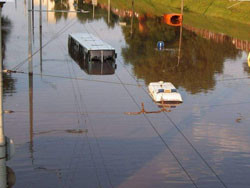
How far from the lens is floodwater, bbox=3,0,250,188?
28.2 metres

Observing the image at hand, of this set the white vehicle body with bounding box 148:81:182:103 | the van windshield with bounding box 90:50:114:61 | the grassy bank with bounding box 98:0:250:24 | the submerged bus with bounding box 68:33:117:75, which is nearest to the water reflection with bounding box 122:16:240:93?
the submerged bus with bounding box 68:33:117:75

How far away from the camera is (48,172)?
2794cm

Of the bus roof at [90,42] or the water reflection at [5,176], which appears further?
the bus roof at [90,42]

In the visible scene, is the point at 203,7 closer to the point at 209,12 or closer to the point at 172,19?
the point at 209,12

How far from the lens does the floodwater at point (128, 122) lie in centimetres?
2817

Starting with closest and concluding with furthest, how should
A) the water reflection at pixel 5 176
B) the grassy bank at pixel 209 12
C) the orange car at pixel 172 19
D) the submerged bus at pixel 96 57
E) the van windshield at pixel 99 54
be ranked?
the water reflection at pixel 5 176, the submerged bus at pixel 96 57, the van windshield at pixel 99 54, the orange car at pixel 172 19, the grassy bank at pixel 209 12

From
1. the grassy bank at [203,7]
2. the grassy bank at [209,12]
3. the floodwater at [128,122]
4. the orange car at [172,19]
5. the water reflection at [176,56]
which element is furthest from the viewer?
the grassy bank at [203,7]

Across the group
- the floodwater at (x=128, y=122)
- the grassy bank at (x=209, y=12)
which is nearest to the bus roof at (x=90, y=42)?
the floodwater at (x=128, y=122)

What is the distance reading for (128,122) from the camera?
3866cm

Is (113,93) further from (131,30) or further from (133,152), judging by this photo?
(131,30)

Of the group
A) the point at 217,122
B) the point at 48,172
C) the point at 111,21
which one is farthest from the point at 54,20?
the point at 48,172

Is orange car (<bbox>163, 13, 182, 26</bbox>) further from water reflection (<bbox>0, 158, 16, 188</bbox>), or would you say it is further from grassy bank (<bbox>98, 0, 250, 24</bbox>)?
water reflection (<bbox>0, 158, 16, 188</bbox>)

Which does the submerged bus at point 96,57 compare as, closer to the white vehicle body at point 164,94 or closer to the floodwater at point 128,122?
the floodwater at point 128,122

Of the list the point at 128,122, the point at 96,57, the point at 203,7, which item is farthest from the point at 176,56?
the point at 203,7
